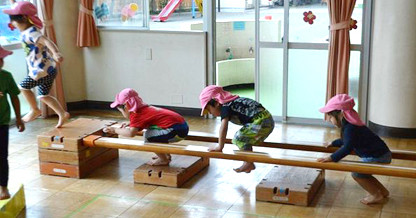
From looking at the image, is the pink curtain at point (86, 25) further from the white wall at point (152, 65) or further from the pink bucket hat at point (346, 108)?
the pink bucket hat at point (346, 108)

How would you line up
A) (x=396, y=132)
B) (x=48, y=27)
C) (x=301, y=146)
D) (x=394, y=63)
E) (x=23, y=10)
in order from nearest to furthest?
(x=301, y=146) → (x=23, y=10) → (x=394, y=63) → (x=396, y=132) → (x=48, y=27)

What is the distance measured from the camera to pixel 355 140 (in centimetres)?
447

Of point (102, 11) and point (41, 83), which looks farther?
point (102, 11)

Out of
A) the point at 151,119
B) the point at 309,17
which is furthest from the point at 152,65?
the point at 151,119

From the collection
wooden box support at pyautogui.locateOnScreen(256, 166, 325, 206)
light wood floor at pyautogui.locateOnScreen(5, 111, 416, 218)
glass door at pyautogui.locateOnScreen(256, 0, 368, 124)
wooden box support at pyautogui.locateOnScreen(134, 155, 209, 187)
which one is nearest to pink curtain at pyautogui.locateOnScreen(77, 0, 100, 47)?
glass door at pyautogui.locateOnScreen(256, 0, 368, 124)

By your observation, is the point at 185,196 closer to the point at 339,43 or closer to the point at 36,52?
the point at 36,52

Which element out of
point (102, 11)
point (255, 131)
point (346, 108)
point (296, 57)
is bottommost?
point (255, 131)

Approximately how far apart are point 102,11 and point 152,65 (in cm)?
105

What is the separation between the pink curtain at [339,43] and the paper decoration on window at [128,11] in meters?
2.63

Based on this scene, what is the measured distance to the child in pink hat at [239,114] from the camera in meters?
4.87

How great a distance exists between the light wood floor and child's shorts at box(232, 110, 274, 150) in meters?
0.39

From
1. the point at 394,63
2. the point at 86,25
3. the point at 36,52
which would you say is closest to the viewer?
the point at 36,52

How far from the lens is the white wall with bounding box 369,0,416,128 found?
6223 millimetres

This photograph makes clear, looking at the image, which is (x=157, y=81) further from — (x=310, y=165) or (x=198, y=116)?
(x=310, y=165)
